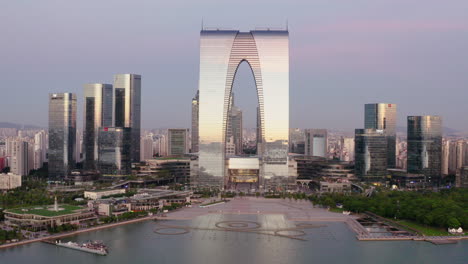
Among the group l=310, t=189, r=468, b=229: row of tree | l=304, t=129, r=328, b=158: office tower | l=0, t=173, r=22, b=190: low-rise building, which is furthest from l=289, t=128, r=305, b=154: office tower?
l=0, t=173, r=22, b=190: low-rise building

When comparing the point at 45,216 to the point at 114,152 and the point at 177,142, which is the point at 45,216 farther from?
the point at 177,142

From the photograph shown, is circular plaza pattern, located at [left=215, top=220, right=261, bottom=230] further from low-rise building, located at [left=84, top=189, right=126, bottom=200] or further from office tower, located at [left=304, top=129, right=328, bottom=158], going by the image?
office tower, located at [left=304, top=129, right=328, bottom=158]

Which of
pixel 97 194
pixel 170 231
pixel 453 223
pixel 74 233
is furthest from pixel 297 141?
pixel 74 233

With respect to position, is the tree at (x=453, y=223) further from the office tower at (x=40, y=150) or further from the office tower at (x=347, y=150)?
the office tower at (x=347, y=150)

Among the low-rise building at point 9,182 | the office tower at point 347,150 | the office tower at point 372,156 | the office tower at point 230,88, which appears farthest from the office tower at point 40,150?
the office tower at point 347,150

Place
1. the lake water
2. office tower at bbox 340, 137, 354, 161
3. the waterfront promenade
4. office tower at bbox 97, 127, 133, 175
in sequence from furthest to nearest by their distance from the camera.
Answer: office tower at bbox 340, 137, 354, 161 < office tower at bbox 97, 127, 133, 175 < the waterfront promenade < the lake water

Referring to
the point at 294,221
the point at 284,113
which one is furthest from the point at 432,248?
the point at 284,113
